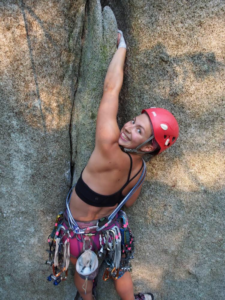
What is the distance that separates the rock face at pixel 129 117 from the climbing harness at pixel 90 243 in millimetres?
285

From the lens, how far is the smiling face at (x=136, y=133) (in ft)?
6.12

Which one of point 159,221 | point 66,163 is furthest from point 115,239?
point 66,163

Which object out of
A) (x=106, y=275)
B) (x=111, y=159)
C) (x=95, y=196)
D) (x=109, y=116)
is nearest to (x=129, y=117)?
(x=109, y=116)

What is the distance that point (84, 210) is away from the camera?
221 cm

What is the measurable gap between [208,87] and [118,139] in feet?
3.18

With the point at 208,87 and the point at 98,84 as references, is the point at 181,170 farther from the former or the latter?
the point at 98,84

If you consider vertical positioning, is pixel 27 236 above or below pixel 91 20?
below

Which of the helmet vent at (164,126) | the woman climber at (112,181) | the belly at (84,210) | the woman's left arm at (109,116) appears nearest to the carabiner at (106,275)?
the woman climber at (112,181)

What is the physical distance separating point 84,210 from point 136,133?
946 millimetres

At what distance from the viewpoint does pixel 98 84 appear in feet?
7.39

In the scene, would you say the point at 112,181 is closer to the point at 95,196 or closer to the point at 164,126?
the point at 95,196

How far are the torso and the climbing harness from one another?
0.10m

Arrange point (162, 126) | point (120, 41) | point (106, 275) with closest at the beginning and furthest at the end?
point (162, 126)
point (120, 41)
point (106, 275)

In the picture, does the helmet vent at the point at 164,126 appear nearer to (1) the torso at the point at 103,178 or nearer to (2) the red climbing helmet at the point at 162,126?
(2) the red climbing helmet at the point at 162,126
